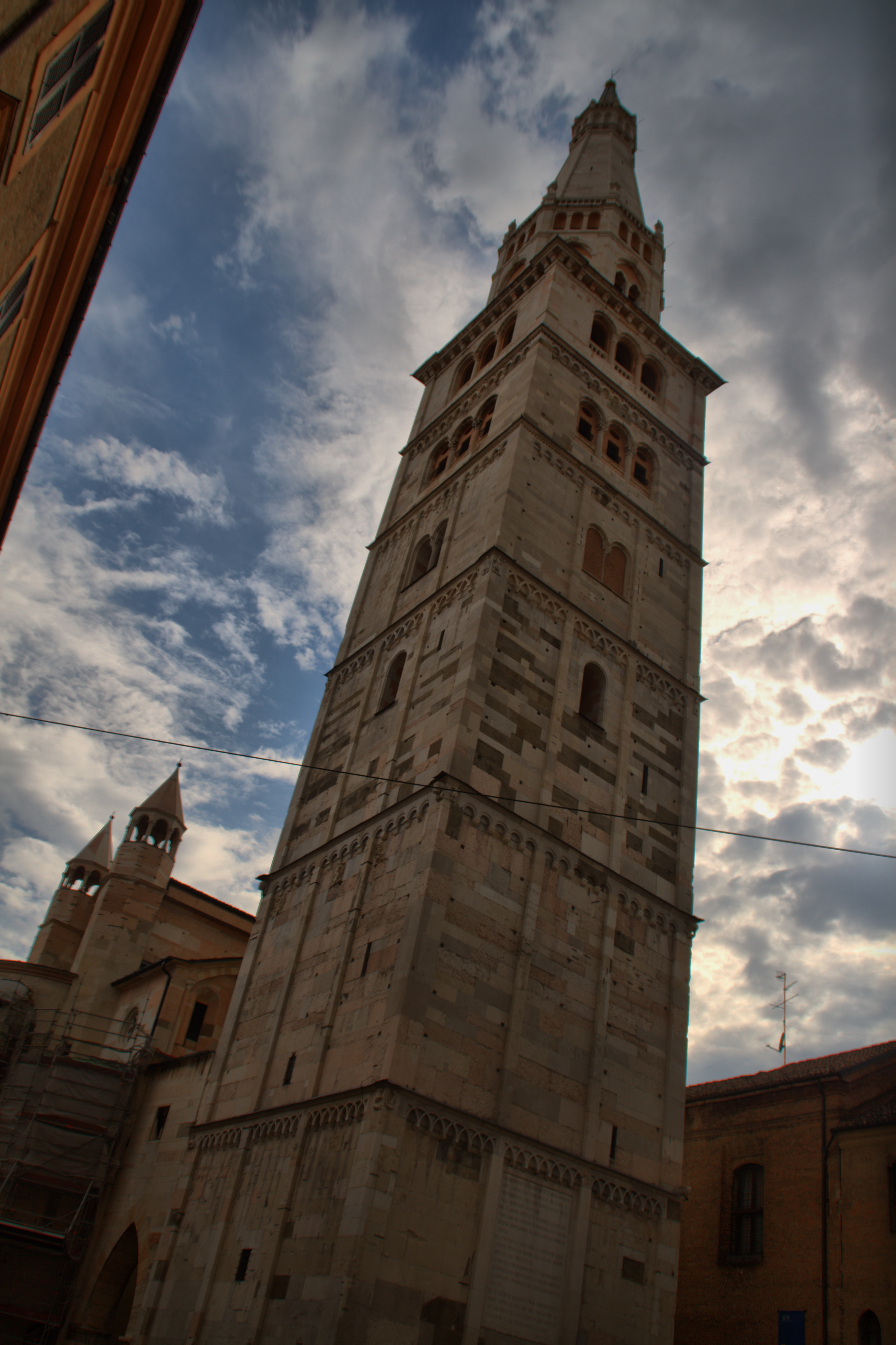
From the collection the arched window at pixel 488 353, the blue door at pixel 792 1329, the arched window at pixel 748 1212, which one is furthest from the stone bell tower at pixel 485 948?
the arched window at pixel 748 1212

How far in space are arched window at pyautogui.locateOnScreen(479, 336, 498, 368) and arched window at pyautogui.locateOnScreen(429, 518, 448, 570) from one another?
7.26m

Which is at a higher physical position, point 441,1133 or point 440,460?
point 440,460

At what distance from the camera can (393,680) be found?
20.1 m

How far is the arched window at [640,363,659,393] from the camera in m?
27.8

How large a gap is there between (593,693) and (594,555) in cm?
369

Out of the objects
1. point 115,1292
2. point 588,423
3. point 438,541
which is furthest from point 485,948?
point 588,423

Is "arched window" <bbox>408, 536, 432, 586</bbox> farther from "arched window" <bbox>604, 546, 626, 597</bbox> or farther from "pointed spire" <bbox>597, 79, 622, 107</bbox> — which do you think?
"pointed spire" <bbox>597, 79, 622, 107</bbox>

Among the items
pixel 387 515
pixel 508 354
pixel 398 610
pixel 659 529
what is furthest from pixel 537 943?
pixel 508 354

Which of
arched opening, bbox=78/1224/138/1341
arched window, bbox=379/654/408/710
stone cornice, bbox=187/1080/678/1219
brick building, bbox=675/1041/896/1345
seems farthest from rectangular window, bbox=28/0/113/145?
brick building, bbox=675/1041/896/1345

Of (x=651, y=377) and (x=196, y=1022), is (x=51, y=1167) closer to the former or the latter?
(x=196, y=1022)

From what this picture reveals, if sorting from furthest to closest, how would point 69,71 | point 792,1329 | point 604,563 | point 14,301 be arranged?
point 604,563 → point 792,1329 → point 14,301 → point 69,71

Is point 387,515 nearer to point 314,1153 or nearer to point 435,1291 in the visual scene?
point 314,1153

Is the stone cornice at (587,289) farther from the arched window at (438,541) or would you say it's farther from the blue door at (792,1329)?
the blue door at (792,1329)

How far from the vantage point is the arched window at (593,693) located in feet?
62.6
